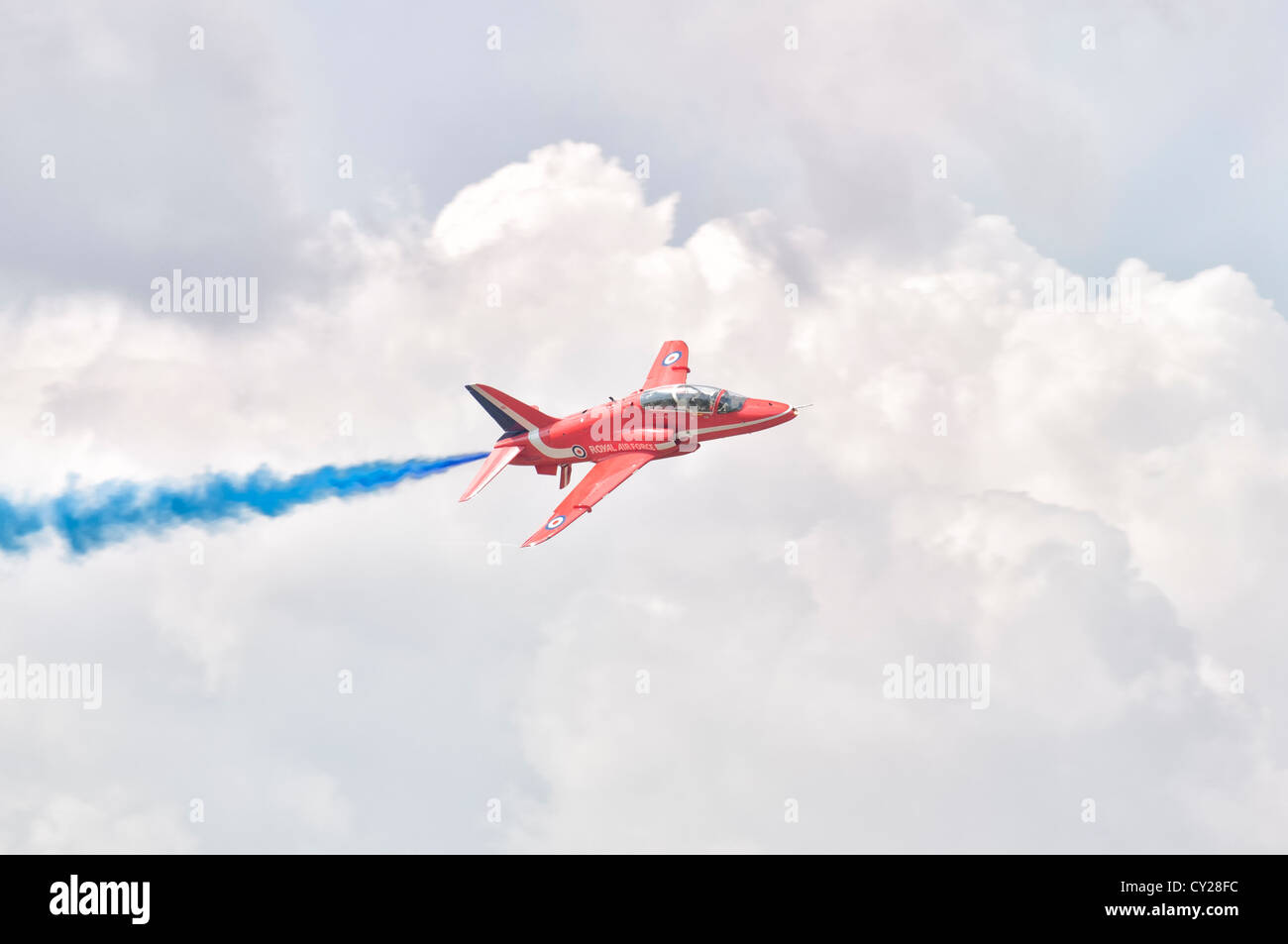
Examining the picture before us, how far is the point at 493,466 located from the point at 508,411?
2934 mm

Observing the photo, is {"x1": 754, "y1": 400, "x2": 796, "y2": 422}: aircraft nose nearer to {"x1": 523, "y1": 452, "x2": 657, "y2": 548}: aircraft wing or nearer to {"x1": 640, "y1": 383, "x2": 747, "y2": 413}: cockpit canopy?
{"x1": 640, "y1": 383, "x2": 747, "y2": 413}: cockpit canopy

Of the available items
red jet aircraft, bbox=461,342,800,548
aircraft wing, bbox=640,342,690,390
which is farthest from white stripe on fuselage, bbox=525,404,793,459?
aircraft wing, bbox=640,342,690,390

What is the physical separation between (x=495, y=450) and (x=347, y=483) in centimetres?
778

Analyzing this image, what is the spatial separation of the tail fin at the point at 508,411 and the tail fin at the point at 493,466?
96 cm

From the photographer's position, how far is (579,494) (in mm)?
70438

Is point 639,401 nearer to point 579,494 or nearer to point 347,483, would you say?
point 579,494

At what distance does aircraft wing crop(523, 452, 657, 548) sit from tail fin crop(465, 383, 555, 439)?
4002 mm

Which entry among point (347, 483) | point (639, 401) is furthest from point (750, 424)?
point (347, 483)

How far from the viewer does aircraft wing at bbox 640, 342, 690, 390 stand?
7831 centimetres

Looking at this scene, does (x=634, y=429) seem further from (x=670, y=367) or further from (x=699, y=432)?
(x=670, y=367)

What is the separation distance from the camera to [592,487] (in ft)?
232

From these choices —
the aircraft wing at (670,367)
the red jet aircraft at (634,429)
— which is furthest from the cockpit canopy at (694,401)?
the aircraft wing at (670,367)
